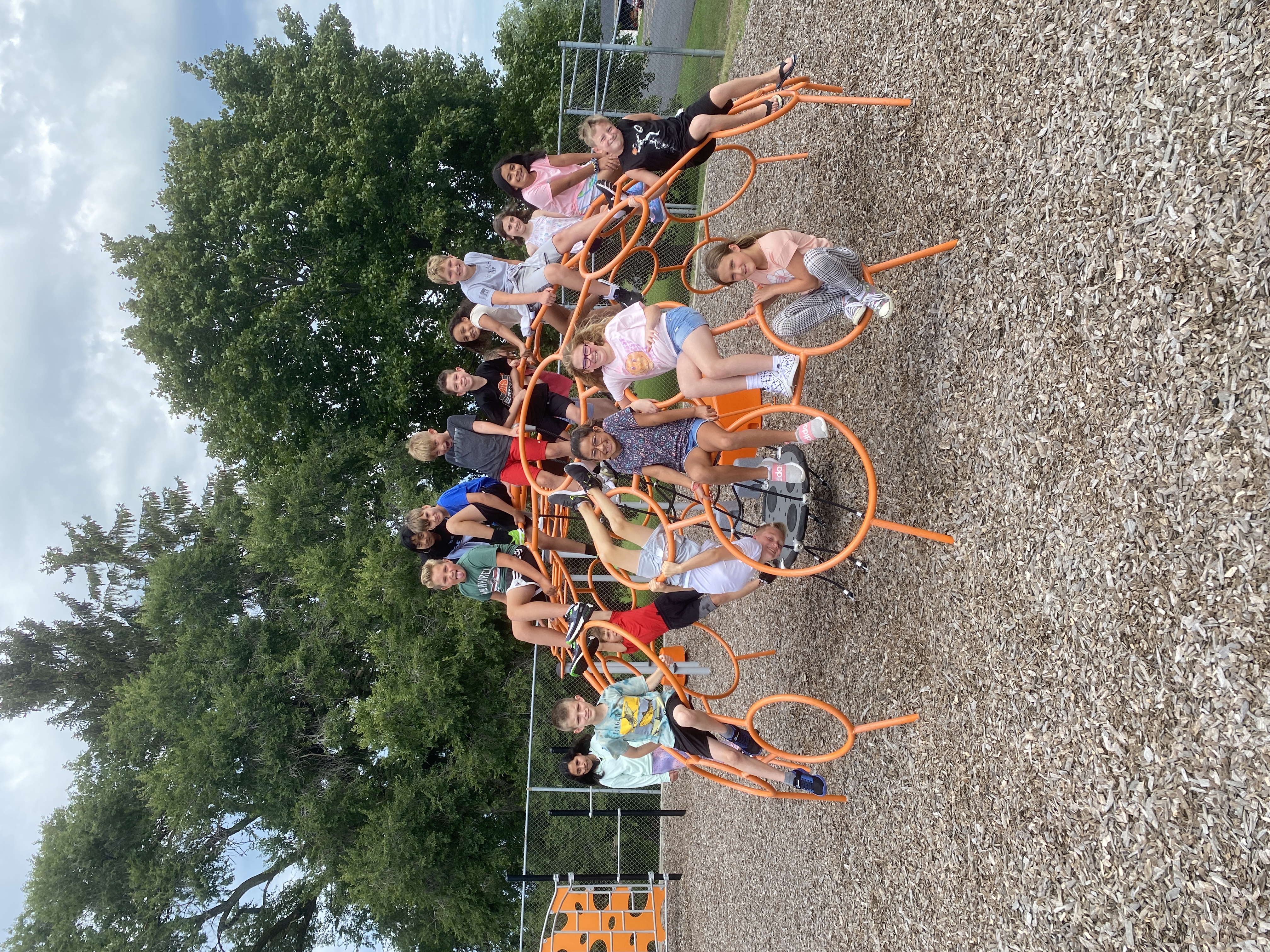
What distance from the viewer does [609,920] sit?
9906mm

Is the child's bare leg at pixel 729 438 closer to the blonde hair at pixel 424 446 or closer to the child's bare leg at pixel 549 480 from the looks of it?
Result: the child's bare leg at pixel 549 480

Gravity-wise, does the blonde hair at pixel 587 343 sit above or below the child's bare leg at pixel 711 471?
above

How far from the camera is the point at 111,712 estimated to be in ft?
47.9

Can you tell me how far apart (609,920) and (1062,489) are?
31.0ft

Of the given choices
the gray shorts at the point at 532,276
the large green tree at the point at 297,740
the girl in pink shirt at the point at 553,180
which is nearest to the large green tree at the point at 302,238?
the large green tree at the point at 297,740

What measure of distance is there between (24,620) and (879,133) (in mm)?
19524

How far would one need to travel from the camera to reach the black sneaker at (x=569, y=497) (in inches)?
195

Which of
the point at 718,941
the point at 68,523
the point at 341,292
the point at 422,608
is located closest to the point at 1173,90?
the point at 718,941

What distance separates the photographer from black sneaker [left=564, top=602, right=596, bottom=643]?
4.97 m

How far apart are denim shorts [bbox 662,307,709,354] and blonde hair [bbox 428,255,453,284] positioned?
8.42 ft

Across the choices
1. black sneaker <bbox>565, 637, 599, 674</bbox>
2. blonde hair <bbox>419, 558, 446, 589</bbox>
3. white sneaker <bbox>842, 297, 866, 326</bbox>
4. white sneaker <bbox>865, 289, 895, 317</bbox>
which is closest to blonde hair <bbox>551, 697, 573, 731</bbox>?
black sneaker <bbox>565, 637, 599, 674</bbox>

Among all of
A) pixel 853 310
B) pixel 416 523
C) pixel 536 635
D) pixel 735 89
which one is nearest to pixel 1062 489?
pixel 853 310

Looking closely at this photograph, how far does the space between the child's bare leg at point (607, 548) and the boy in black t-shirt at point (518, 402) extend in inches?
43.7

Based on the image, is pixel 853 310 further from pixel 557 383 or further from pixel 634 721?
pixel 634 721
